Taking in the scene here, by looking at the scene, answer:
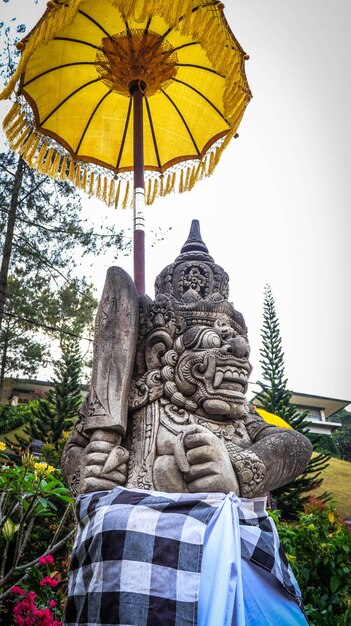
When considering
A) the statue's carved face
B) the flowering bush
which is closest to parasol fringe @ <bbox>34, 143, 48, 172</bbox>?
the statue's carved face

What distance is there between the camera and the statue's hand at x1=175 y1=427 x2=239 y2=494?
1764mm

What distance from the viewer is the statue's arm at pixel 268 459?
184 centimetres

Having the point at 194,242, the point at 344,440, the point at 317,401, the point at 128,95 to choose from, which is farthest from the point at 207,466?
the point at 344,440

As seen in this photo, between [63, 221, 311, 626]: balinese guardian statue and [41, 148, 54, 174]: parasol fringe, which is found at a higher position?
[41, 148, 54, 174]: parasol fringe

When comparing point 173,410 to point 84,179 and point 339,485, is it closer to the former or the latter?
point 84,179

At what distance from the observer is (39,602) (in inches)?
158

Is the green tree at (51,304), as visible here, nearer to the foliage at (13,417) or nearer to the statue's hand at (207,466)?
the foliage at (13,417)

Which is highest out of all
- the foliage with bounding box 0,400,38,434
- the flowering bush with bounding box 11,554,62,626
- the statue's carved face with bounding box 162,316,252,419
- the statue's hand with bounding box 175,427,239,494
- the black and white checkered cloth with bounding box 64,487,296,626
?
the foliage with bounding box 0,400,38,434

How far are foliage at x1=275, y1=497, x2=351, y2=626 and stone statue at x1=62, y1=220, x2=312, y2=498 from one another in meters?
2.37

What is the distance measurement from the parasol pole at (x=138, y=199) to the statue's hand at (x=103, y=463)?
1.15 metres

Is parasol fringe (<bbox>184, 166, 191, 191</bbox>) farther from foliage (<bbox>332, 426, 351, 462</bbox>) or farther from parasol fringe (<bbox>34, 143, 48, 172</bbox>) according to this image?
foliage (<bbox>332, 426, 351, 462</bbox>)

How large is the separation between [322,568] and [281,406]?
20.8 feet

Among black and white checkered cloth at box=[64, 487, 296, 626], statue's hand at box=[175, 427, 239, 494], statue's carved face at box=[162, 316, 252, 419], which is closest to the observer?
black and white checkered cloth at box=[64, 487, 296, 626]

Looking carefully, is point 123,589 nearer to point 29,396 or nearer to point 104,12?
point 104,12
